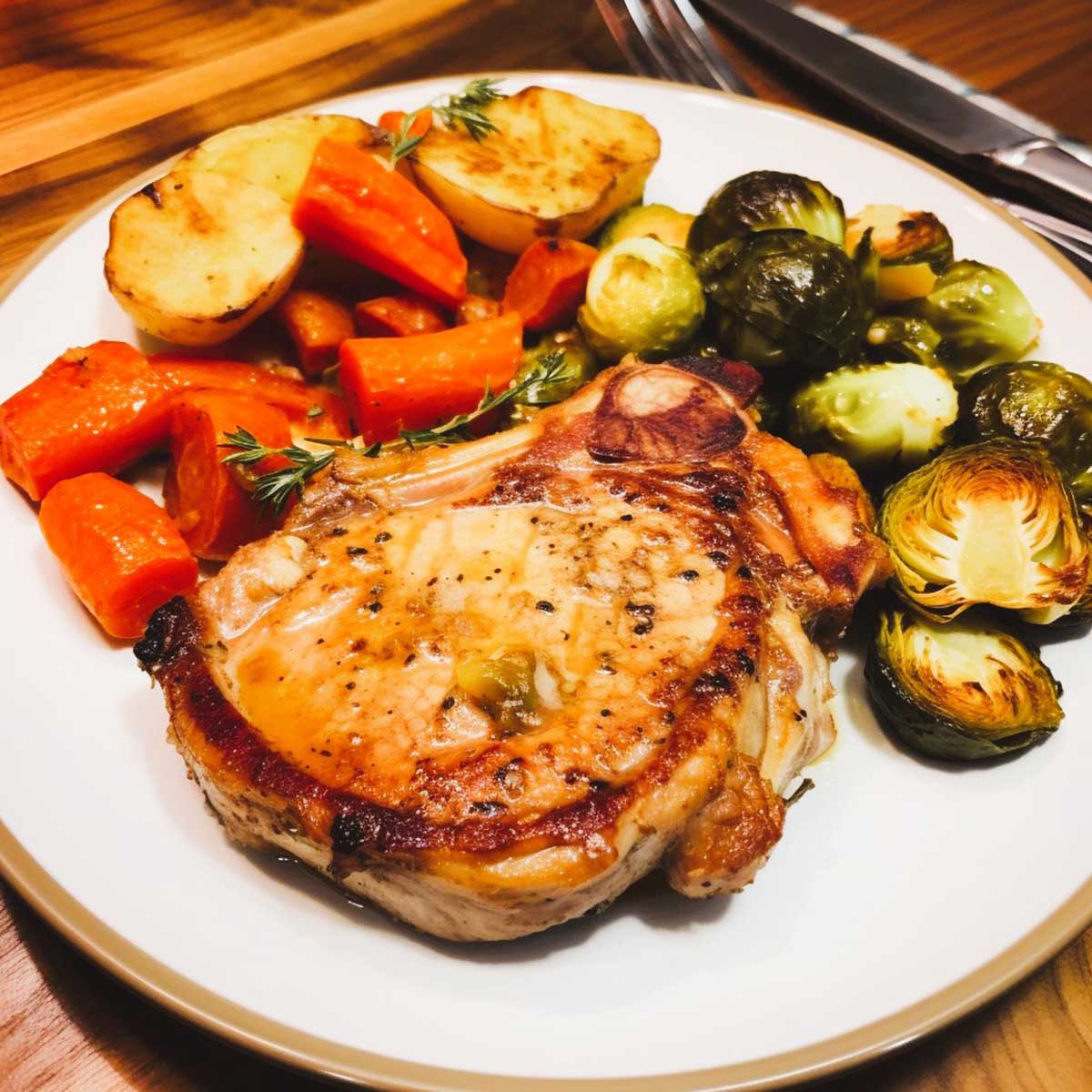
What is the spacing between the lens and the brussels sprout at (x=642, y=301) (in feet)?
10.9

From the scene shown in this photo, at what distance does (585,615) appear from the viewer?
2297 millimetres

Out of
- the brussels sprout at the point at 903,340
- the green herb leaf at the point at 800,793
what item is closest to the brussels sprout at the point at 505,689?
the green herb leaf at the point at 800,793

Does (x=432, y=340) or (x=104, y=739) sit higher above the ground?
(x=432, y=340)

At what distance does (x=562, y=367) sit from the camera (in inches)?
135

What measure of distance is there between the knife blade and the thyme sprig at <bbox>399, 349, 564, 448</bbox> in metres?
2.19

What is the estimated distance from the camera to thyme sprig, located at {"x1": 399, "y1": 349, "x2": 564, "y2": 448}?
3.00 meters

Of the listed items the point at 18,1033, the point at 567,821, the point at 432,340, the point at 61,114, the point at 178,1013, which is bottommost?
the point at 18,1033

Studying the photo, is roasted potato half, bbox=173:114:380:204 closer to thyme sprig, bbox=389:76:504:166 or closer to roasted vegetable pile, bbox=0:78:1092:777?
roasted vegetable pile, bbox=0:78:1092:777

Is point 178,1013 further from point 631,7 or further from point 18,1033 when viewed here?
point 631,7

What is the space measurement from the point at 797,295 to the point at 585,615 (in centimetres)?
140

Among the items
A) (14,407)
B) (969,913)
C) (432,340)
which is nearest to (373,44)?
(432,340)

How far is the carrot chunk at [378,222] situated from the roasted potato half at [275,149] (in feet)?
0.45

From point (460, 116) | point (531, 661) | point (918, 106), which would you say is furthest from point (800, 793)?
point (918, 106)

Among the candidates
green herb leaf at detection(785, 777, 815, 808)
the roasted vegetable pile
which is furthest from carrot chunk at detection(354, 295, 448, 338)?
green herb leaf at detection(785, 777, 815, 808)
